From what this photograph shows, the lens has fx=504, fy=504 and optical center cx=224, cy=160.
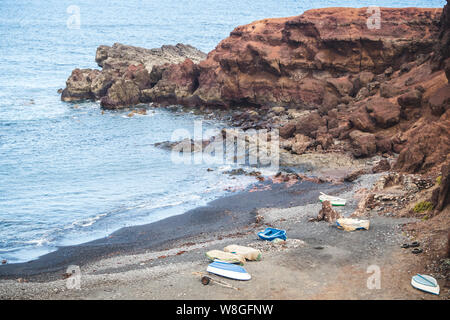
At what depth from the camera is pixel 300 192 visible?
81.4ft

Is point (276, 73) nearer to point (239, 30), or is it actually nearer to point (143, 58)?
point (239, 30)

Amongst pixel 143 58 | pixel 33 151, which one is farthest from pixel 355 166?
pixel 143 58

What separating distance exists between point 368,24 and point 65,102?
3116 cm

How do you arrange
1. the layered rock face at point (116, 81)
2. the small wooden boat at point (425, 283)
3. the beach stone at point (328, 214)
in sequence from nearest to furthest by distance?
1. the small wooden boat at point (425, 283)
2. the beach stone at point (328, 214)
3. the layered rock face at point (116, 81)

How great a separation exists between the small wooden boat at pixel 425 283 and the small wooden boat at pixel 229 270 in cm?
425

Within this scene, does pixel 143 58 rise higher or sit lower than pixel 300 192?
higher

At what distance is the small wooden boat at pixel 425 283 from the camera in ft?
40.0

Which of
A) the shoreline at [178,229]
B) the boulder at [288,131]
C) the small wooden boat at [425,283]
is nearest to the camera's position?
the small wooden boat at [425,283]

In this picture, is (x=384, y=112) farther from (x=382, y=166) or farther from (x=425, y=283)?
(x=425, y=283)

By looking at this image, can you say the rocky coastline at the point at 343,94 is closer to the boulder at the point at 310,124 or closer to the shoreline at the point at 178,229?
the boulder at the point at 310,124

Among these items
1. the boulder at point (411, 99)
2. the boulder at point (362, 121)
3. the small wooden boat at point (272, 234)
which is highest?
the boulder at point (411, 99)

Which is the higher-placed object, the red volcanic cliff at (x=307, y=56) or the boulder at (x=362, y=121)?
the red volcanic cliff at (x=307, y=56)

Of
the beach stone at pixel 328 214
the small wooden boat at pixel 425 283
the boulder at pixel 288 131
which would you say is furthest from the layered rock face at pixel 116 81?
the small wooden boat at pixel 425 283
